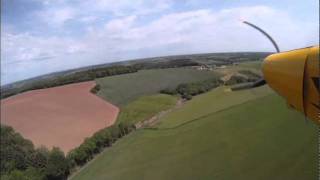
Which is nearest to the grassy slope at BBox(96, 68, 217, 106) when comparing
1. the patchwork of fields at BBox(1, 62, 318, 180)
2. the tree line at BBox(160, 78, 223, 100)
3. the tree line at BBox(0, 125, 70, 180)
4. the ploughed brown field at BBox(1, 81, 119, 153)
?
the patchwork of fields at BBox(1, 62, 318, 180)

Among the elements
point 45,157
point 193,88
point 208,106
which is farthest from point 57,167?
point 193,88

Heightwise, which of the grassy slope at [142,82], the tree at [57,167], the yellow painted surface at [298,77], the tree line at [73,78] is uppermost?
the yellow painted surface at [298,77]

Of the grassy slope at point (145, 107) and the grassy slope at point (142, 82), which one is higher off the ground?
the grassy slope at point (142, 82)

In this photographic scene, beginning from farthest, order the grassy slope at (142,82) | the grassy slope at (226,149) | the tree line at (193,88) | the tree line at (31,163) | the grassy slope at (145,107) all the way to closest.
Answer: the grassy slope at (142,82) < the tree line at (193,88) < the grassy slope at (145,107) < the tree line at (31,163) < the grassy slope at (226,149)

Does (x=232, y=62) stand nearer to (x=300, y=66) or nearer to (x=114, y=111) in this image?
(x=114, y=111)

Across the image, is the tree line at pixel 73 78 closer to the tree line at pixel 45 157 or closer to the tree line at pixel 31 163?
the tree line at pixel 45 157

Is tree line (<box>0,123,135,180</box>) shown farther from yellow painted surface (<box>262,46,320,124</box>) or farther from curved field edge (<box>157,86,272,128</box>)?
yellow painted surface (<box>262,46,320,124</box>)

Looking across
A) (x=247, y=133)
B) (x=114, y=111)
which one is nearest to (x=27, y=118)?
(x=114, y=111)

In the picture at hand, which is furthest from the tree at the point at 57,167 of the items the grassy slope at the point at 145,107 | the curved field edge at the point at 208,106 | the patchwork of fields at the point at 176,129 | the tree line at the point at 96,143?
the grassy slope at the point at 145,107
